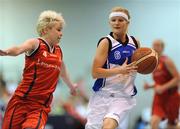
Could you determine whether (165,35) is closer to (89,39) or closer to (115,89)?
(89,39)

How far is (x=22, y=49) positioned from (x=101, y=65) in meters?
0.95

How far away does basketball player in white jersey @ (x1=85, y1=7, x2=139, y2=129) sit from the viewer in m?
5.71

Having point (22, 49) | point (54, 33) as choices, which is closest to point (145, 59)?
point (54, 33)

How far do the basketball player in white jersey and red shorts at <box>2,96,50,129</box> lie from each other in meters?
0.70

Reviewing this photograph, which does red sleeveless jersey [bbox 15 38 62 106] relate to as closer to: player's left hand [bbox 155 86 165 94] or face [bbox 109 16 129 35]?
face [bbox 109 16 129 35]

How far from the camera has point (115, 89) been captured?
591cm

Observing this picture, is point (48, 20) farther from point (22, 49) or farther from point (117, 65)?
point (117, 65)

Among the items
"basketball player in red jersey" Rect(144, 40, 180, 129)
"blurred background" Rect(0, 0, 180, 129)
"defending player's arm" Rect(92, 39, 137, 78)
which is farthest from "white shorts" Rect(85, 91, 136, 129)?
"blurred background" Rect(0, 0, 180, 129)

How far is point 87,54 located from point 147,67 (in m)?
6.92

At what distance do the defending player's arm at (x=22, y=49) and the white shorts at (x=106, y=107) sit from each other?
Answer: 3.34ft

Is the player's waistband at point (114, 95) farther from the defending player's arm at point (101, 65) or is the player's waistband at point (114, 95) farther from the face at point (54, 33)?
the face at point (54, 33)

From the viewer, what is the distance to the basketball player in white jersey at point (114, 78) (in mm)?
5715

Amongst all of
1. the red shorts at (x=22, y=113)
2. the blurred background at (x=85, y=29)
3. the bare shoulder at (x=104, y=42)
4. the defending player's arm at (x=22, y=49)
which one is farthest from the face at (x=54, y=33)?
the blurred background at (x=85, y=29)

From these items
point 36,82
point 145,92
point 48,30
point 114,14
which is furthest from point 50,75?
point 145,92
